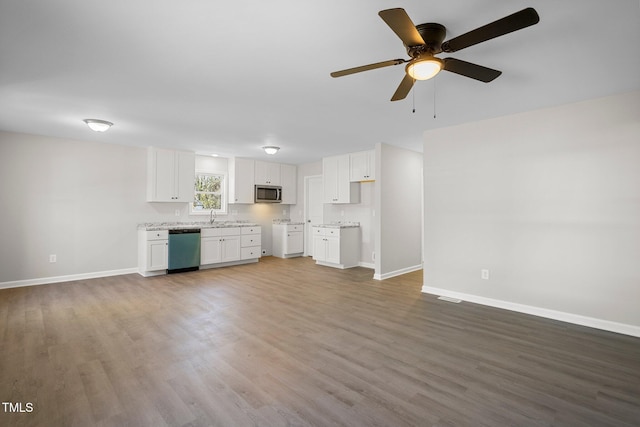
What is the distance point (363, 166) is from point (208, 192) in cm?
358

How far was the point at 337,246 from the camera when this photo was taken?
20.4ft

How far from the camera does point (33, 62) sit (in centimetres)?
247

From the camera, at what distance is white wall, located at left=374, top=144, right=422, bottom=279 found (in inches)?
207

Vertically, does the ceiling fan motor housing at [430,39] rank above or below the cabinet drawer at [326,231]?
above

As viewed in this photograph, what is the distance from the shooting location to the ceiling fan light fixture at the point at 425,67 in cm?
195

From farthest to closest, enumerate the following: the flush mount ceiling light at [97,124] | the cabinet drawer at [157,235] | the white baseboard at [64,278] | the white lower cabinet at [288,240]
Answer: the white lower cabinet at [288,240] < the cabinet drawer at [157,235] < the white baseboard at [64,278] < the flush mount ceiling light at [97,124]

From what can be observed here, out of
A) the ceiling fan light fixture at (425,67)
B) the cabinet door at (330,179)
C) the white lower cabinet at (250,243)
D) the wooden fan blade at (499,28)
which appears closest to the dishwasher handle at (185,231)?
the white lower cabinet at (250,243)

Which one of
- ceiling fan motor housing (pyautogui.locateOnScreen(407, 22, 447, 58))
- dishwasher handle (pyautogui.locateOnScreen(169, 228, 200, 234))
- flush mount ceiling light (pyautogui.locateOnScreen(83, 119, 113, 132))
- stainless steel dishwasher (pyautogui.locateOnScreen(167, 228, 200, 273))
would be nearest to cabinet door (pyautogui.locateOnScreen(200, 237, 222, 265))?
stainless steel dishwasher (pyautogui.locateOnScreen(167, 228, 200, 273))

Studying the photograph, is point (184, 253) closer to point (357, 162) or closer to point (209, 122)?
Answer: point (209, 122)

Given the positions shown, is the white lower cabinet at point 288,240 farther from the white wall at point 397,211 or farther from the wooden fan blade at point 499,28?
the wooden fan blade at point 499,28

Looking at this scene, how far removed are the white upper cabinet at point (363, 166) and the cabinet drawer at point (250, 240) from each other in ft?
8.41

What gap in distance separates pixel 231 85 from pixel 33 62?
5.08ft

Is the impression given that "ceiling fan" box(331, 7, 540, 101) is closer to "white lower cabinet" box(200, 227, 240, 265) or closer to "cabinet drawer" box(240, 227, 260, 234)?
"white lower cabinet" box(200, 227, 240, 265)

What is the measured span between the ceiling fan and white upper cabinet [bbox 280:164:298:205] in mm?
5723
